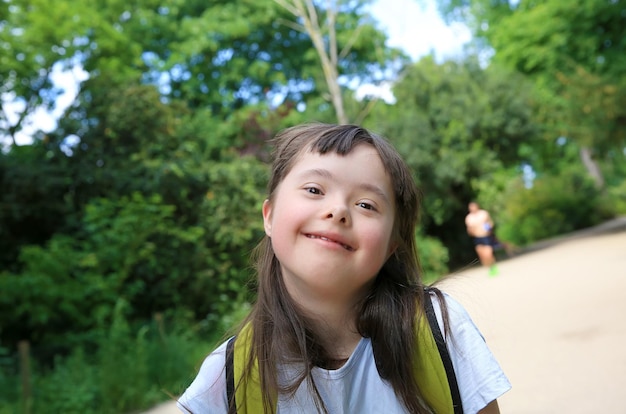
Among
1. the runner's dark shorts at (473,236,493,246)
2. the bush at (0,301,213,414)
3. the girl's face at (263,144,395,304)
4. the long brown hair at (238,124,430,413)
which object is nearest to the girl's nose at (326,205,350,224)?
the girl's face at (263,144,395,304)

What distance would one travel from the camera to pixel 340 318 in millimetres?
1712

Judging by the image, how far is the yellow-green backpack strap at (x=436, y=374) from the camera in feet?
5.03

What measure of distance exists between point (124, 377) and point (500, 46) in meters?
21.8

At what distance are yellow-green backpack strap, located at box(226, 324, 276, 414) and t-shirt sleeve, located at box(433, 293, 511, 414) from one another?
471 millimetres

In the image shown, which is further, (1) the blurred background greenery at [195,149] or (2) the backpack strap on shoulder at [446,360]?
(1) the blurred background greenery at [195,149]

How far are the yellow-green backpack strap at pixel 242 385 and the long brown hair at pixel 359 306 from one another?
19mm

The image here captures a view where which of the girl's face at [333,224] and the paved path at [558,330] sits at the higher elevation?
the girl's face at [333,224]

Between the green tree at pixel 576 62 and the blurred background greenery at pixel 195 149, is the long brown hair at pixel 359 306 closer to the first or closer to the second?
the blurred background greenery at pixel 195 149

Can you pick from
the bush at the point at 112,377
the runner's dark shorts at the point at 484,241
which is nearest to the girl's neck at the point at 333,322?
the bush at the point at 112,377

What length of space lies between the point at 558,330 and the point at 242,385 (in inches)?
272

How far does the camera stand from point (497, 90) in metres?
18.8

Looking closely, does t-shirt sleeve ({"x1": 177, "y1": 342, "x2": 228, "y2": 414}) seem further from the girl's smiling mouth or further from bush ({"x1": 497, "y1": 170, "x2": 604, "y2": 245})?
bush ({"x1": 497, "y1": 170, "x2": 604, "y2": 245})

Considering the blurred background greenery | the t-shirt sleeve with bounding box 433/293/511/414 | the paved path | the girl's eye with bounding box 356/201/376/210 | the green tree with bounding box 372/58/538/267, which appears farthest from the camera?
the green tree with bounding box 372/58/538/267

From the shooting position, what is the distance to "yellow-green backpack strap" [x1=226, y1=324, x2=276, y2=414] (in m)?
1.55
